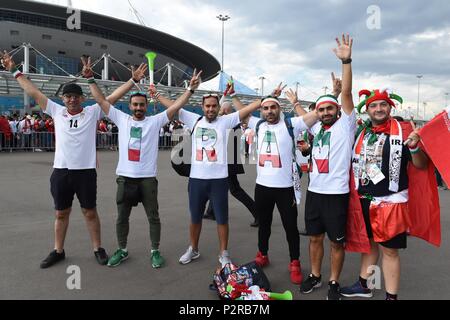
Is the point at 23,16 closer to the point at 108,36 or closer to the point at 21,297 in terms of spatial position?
the point at 108,36

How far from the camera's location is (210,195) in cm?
416

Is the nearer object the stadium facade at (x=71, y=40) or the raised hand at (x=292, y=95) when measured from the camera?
the raised hand at (x=292, y=95)

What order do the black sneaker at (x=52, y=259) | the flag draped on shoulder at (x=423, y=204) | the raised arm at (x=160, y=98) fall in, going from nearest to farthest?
the flag draped on shoulder at (x=423, y=204)
the black sneaker at (x=52, y=259)
the raised arm at (x=160, y=98)

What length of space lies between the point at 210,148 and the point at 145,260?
1575mm

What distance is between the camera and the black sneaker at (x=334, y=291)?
330 cm

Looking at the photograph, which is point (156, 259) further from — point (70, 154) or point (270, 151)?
point (270, 151)

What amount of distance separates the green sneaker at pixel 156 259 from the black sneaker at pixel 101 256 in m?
0.54

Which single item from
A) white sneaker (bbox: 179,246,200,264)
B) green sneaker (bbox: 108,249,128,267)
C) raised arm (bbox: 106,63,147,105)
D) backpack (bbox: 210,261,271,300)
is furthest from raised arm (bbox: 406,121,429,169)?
green sneaker (bbox: 108,249,128,267)

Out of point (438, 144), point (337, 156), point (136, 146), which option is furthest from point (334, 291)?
point (136, 146)

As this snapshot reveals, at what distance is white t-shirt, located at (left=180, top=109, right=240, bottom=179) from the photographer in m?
4.09

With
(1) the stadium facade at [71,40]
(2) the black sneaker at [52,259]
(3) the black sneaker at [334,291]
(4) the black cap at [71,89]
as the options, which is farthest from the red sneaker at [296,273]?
(1) the stadium facade at [71,40]

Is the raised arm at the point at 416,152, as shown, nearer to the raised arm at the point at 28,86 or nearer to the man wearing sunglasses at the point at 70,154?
the man wearing sunglasses at the point at 70,154
